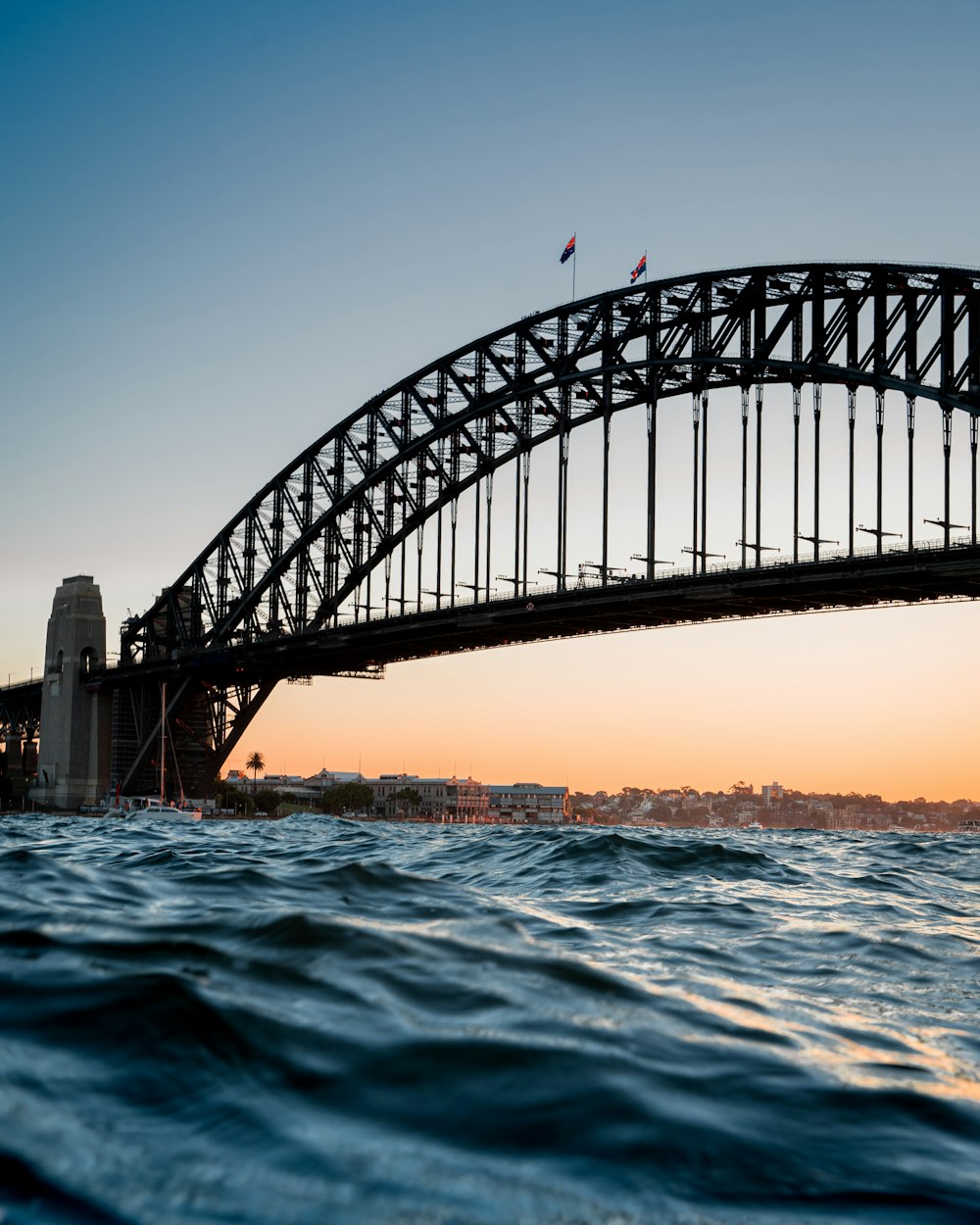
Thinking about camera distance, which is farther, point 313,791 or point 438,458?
point 313,791

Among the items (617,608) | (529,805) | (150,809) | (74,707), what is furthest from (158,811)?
(529,805)

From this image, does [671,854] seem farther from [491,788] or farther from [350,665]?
[491,788]

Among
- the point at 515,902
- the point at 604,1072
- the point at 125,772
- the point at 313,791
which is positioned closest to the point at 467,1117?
the point at 604,1072

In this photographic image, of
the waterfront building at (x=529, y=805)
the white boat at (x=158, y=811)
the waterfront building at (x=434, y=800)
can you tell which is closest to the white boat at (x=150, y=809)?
the white boat at (x=158, y=811)

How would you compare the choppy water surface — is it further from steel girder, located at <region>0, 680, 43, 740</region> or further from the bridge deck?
steel girder, located at <region>0, 680, 43, 740</region>

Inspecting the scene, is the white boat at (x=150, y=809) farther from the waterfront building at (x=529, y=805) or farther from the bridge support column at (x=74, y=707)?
the waterfront building at (x=529, y=805)

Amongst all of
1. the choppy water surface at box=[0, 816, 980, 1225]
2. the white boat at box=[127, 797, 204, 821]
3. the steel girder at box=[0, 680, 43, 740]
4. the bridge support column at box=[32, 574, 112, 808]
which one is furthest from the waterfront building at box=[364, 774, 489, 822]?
the choppy water surface at box=[0, 816, 980, 1225]
